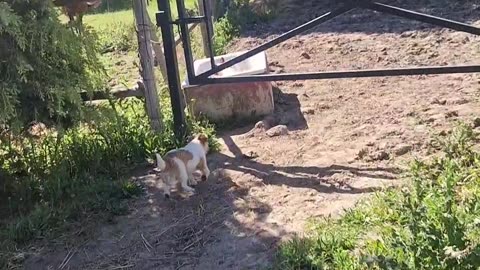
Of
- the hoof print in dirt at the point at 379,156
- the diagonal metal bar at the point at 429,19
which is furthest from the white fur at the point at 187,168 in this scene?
the diagonal metal bar at the point at 429,19

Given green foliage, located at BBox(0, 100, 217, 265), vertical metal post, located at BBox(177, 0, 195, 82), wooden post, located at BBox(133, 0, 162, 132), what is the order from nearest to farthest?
1. green foliage, located at BBox(0, 100, 217, 265)
2. vertical metal post, located at BBox(177, 0, 195, 82)
3. wooden post, located at BBox(133, 0, 162, 132)

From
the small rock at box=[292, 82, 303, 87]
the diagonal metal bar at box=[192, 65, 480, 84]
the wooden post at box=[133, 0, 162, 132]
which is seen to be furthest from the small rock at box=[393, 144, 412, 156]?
the small rock at box=[292, 82, 303, 87]

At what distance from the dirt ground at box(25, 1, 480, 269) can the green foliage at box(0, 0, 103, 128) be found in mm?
744

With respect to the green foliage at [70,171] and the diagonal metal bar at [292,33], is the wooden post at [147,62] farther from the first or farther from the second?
the diagonal metal bar at [292,33]

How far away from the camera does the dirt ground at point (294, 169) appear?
367cm

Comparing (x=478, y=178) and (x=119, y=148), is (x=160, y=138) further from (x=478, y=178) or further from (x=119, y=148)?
(x=478, y=178)

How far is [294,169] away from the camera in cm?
452

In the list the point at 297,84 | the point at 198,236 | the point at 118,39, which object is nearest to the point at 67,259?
the point at 198,236

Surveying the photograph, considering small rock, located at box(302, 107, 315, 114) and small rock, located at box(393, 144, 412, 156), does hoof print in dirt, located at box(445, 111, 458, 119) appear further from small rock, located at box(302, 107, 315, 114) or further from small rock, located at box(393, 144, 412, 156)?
small rock, located at box(302, 107, 315, 114)

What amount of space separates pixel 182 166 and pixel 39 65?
1012 millimetres

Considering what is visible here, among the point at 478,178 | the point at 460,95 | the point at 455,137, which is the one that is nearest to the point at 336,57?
the point at 460,95

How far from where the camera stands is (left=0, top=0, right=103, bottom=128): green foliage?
3842mm

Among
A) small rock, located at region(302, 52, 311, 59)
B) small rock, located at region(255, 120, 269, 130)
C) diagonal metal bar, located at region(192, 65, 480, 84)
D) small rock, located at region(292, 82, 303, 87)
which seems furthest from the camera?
small rock, located at region(302, 52, 311, 59)

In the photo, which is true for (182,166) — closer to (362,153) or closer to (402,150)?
(362,153)
